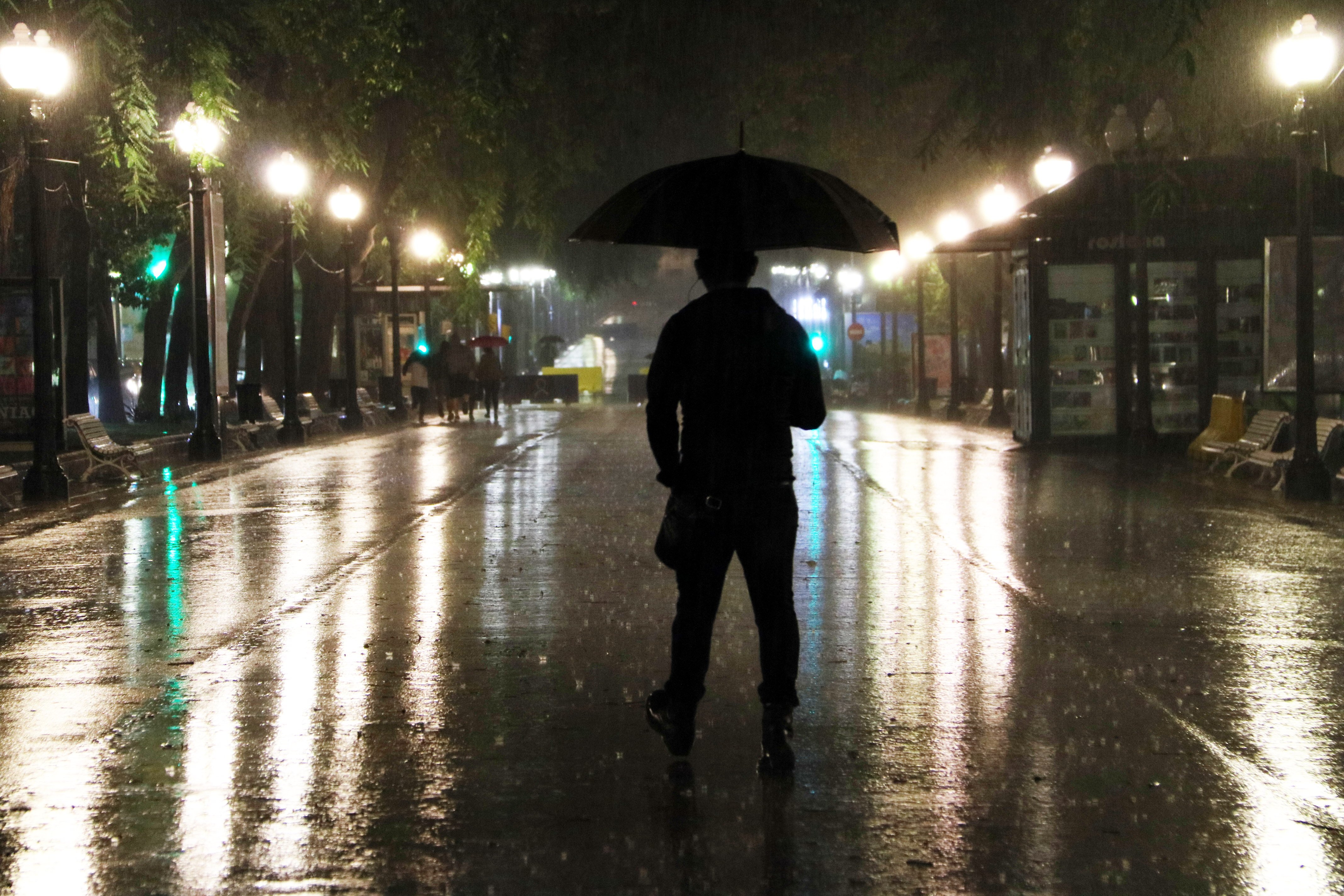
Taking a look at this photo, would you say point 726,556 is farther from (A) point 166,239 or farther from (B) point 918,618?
(A) point 166,239

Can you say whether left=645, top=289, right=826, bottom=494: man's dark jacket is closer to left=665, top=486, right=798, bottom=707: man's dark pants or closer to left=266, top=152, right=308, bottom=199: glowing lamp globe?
left=665, top=486, right=798, bottom=707: man's dark pants

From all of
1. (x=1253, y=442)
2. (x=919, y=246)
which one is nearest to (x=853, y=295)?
(x=919, y=246)

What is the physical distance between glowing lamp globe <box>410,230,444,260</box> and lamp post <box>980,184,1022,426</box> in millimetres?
13001

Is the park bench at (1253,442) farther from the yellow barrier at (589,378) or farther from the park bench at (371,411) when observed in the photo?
the yellow barrier at (589,378)

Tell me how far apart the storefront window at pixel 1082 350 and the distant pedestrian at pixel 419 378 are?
54.9 feet

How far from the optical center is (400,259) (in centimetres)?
4684

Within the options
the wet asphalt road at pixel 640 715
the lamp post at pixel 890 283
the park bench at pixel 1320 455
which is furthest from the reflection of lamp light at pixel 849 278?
the wet asphalt road at pixel 640 715

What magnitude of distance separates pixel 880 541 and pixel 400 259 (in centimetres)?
3497

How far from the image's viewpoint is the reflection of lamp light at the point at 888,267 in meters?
50.9

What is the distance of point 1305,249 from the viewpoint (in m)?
17.5

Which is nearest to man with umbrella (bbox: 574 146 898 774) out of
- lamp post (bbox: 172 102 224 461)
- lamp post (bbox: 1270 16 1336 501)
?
lamp post (bbox: 1270 16 1336 501)

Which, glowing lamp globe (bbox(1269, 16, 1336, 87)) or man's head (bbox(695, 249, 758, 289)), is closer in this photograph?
man's head (bbox(695, 249, 758, 289))

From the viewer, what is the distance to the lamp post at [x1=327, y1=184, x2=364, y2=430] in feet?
111

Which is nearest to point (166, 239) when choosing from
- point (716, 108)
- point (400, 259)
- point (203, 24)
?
point (400, 259)
